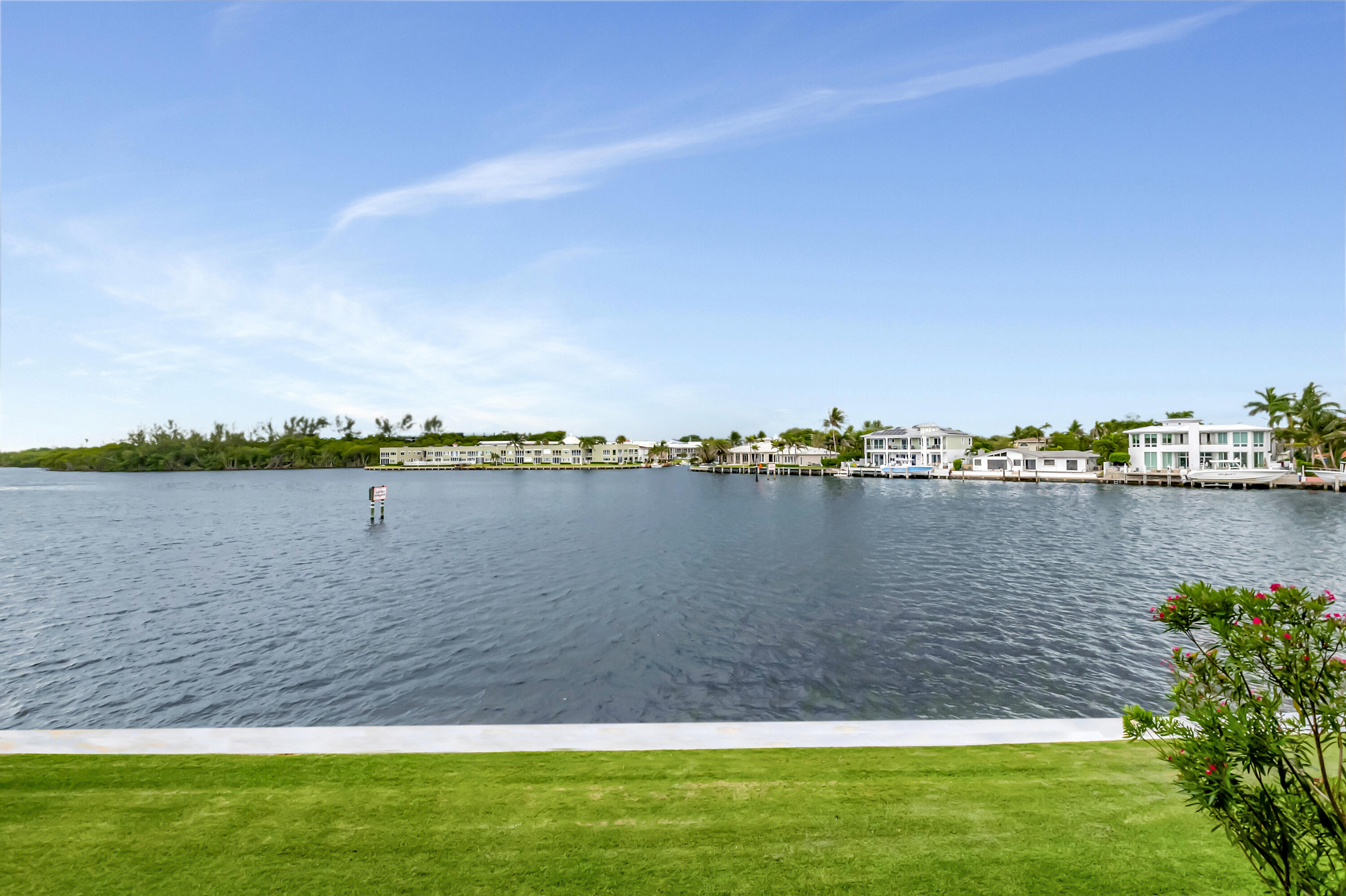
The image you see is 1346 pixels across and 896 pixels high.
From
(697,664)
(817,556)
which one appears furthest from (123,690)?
(817,556)

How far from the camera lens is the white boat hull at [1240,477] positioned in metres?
76.0

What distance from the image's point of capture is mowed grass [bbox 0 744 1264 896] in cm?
495

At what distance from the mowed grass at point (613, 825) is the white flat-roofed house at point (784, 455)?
5260 inches

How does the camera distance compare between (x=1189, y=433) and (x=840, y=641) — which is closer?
(x=840, y=641)

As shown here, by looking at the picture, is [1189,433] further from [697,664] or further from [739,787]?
[739,787]

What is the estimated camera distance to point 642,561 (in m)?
30.8

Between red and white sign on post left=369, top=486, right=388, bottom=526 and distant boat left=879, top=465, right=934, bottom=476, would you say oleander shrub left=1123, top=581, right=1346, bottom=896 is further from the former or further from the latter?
distant boat left=879, top=465, right=934, bottom=476

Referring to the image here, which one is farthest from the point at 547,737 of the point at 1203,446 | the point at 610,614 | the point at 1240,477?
the point at 1203,446

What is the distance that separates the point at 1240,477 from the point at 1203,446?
27.1 ft

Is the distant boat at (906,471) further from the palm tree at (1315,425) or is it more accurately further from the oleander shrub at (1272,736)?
the oleander shrub at (1272,736)

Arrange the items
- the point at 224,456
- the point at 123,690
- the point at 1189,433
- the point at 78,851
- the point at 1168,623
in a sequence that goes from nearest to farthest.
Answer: the point at 1168,623, the point at 78,851, the point at 123,690, the point at 1189,433, the point at 224,456

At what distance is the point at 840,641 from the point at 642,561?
15.0m

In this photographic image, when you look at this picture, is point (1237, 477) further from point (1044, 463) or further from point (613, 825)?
point (613, 825)

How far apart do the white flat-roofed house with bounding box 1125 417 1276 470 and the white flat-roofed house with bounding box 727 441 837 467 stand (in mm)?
59089
